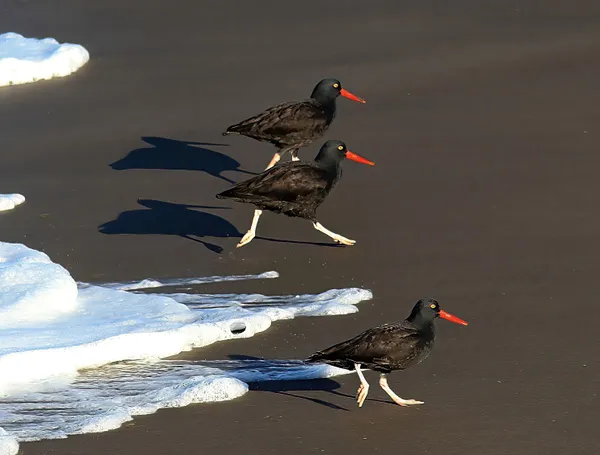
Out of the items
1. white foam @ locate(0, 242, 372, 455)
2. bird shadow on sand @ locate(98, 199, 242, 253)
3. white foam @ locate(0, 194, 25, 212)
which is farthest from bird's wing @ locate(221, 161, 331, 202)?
white foam @ locate(0, 194, 25, 212)

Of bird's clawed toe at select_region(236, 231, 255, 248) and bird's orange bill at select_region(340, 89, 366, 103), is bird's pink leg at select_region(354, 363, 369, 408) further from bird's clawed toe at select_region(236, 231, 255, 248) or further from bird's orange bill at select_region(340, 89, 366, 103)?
bird's orange bill at select_region(340, 89, 366, 103)

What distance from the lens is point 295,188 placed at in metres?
10.0

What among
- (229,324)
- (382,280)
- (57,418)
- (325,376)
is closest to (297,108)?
(382,280)

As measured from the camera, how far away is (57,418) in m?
7.15

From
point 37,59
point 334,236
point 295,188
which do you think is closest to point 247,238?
point 295,188

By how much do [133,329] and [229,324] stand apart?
65 cm

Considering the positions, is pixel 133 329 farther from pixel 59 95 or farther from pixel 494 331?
pixel 59 95

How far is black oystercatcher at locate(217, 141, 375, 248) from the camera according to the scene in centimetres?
998

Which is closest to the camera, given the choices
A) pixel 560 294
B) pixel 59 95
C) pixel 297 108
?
pixel 560 294

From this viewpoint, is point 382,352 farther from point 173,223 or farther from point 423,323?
point 173,223

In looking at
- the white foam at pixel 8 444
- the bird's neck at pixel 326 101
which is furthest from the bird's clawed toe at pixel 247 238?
the white foam at pixel 8 444

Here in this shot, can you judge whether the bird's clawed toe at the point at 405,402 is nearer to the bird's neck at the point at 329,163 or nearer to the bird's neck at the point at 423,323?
the bird's neck at the point at 423,323

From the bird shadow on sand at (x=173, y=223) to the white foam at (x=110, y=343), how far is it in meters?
0.94

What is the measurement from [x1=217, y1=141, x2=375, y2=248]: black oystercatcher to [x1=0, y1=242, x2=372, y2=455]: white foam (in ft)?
2.26
